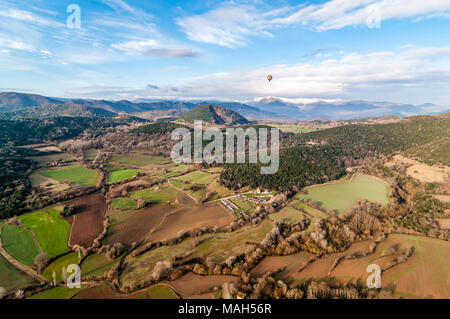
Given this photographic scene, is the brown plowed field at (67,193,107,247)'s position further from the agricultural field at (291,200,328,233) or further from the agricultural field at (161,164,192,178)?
the agricultural field at (291,200,328,233)

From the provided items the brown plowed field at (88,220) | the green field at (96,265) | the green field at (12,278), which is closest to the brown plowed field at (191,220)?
the green field at (96,265)

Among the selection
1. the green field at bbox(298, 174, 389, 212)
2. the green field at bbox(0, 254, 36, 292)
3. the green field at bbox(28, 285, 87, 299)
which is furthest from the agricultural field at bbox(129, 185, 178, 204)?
the green field at bbox(298, 174, 389, 212)

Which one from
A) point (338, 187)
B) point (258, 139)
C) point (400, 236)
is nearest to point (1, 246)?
point (400, 236)

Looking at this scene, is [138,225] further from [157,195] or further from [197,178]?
[197,178]

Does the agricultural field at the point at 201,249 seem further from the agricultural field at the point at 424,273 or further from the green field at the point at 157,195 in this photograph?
the agricultural field at the point at 424,273

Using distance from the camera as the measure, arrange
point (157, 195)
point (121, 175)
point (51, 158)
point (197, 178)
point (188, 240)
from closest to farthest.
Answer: point (188, 240) < point (157, 195) < point (197, 178) < point (121, 175) < point (51, 158)

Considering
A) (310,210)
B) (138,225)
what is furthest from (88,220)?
(310,210)
